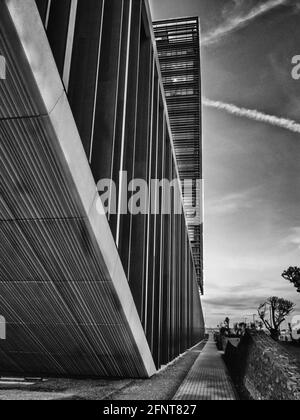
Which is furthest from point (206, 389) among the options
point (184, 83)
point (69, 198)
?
point (184, 83)

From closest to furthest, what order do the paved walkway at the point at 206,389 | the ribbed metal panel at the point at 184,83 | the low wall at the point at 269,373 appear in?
the low wall at the point at 269,373 → the paved walkway at the point at 206,389 → the ribbed metal panel at the point at 184,83

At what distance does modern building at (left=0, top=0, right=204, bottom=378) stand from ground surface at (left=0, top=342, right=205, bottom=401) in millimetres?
481

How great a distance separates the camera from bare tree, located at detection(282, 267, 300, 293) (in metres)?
47.0

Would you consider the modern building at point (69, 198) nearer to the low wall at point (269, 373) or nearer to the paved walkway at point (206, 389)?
the paved walkway at point (206, 389)

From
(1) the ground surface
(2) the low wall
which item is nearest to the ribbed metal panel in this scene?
(2) the low wall

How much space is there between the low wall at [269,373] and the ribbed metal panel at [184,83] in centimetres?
2593

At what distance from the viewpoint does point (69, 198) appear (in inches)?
183

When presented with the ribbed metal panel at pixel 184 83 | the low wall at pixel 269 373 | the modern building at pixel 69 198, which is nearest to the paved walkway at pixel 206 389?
the low wall at pixel 269 373

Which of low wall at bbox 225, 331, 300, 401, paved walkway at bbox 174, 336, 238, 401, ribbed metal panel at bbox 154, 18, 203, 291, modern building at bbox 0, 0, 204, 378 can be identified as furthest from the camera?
ribbed metal panel at bbox 154, 18, 203, 291

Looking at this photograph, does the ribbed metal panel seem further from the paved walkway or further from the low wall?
the low wall

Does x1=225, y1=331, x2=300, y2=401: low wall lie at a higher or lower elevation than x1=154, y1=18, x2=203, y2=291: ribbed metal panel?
lower

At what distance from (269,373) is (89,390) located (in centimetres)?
308

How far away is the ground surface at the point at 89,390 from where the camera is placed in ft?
17.4

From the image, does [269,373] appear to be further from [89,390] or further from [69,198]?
[69,198]
